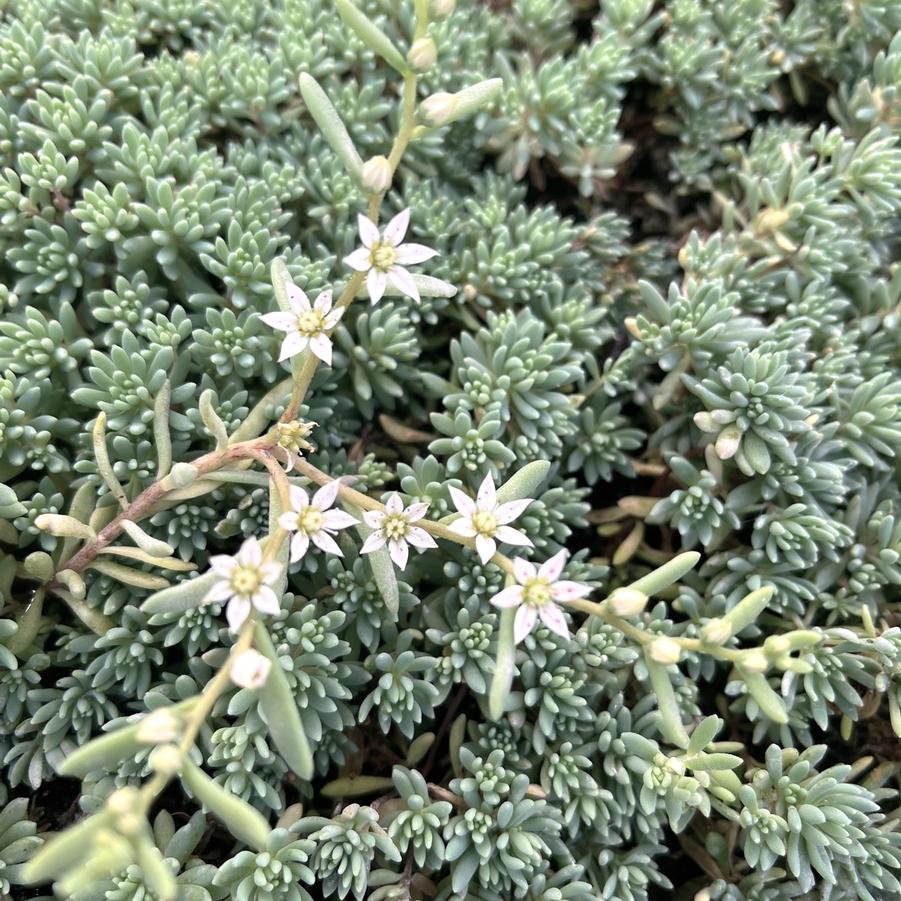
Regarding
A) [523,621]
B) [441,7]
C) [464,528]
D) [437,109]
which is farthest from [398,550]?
[441,7]

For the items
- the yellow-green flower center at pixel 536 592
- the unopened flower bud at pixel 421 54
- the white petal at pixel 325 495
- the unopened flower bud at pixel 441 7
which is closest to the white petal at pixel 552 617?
the yellow-green flower center at pixel 536 592

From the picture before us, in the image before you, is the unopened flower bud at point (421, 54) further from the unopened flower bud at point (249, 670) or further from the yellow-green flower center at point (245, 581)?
the unopened flower bud at point (249, 670)

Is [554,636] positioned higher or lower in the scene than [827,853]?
higher

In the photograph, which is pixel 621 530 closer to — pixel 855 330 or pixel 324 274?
pixel 855 330

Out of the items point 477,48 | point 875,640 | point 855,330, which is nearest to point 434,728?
point 875,640

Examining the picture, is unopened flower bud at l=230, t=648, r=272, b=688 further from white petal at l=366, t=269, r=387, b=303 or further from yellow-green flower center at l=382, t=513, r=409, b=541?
white petal at l=366, t=269, r=387, b=303
